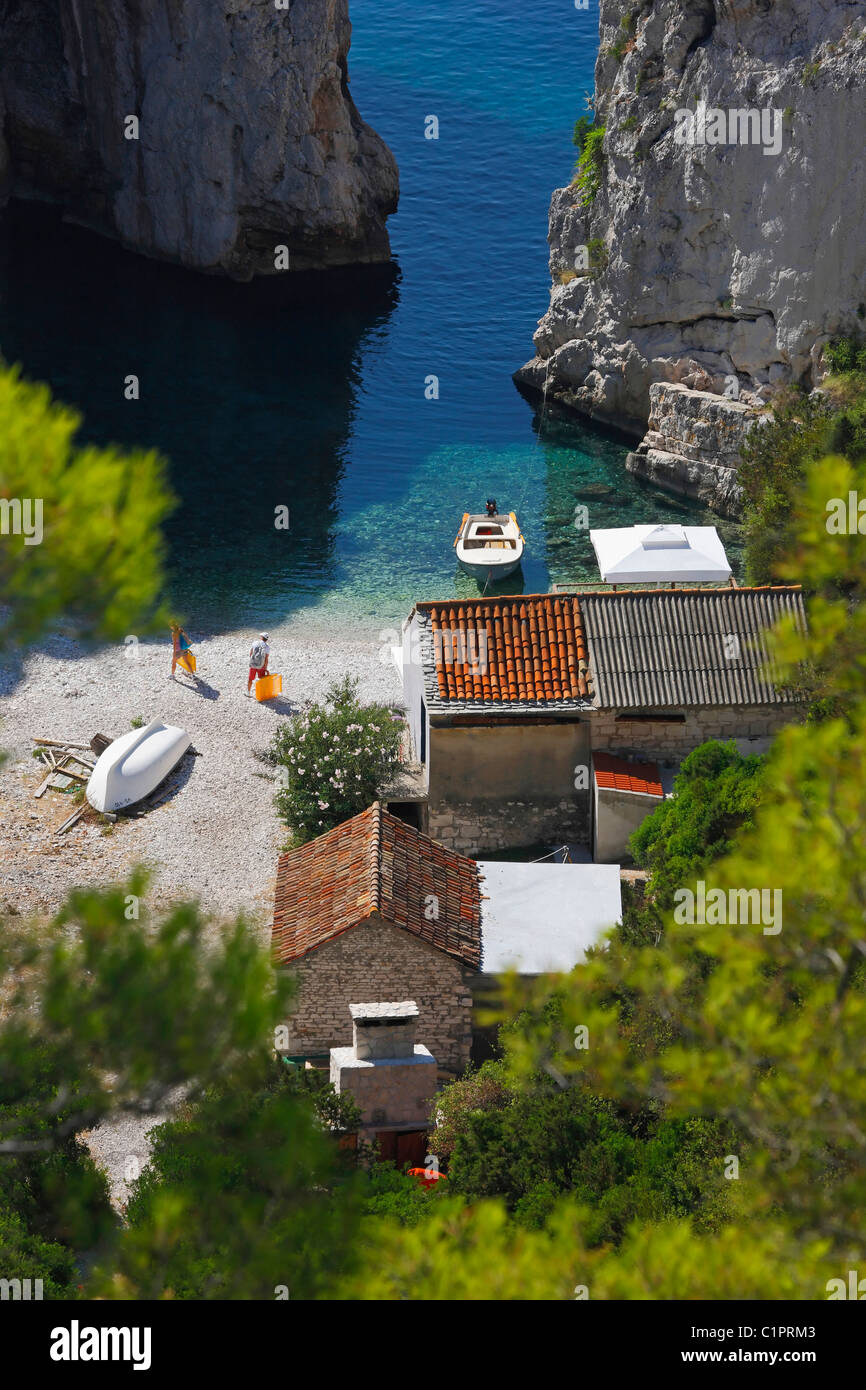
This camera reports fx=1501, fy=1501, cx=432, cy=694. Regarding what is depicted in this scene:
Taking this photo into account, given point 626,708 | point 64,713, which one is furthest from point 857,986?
point 64,713

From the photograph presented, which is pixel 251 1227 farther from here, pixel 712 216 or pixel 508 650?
pixel 712 216

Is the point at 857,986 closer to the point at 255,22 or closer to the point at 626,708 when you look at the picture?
the point at 626,708

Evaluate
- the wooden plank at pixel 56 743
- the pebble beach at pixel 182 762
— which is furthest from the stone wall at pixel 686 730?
the wooden plank at pixel 56 743

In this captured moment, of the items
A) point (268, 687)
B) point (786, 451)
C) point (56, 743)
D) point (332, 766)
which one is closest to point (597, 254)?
point (786, 451)

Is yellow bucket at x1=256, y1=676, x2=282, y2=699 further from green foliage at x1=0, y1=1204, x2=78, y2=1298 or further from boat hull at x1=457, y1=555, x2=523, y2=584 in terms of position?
green foliage at x1=0, y1=1204, x2=78, y2=1298

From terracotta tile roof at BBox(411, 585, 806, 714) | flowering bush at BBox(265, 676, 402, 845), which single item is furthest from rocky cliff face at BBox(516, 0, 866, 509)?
flowering bush at BBox(265, 676, 402, 845)

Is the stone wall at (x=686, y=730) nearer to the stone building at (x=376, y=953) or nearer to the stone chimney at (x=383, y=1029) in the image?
the stone building at (x=376, y=953)
